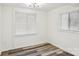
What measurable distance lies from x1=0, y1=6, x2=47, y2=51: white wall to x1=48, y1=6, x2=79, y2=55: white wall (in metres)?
0.08

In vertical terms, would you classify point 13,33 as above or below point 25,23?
below

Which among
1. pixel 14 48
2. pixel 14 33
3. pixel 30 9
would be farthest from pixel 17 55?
pixel 30 9

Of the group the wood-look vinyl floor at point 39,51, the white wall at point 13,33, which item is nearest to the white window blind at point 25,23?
the white wall at point 13,33

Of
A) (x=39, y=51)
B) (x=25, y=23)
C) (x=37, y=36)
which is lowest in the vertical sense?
(x=39, y=51)

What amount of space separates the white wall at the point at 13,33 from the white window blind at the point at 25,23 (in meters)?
0.05

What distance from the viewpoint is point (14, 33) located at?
1002 millimetres

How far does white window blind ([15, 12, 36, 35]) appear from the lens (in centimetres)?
100

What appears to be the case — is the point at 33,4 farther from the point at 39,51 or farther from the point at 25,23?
the point at 39,51

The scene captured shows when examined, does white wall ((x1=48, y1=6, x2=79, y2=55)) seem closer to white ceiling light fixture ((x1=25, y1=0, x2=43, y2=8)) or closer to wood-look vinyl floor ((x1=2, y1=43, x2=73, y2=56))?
wood-look vinyl floor ((x1=2, y1=43, x2=73, y2=56))

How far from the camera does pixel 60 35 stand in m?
1.08

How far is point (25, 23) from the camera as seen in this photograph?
3.38 feet

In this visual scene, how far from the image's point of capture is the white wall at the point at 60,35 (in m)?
1.01

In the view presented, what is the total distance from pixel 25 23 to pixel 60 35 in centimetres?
51

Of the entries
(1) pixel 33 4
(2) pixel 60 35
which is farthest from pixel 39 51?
(1) pixel 33 4
